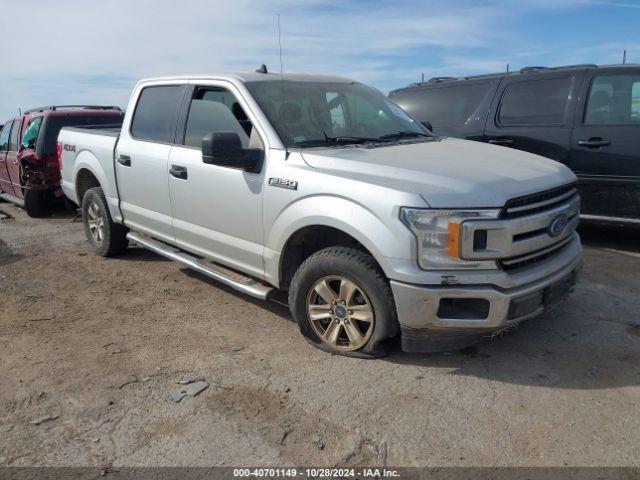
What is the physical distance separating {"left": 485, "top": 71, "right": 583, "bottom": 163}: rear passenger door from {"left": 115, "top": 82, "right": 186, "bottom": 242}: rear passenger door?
12.1 ft

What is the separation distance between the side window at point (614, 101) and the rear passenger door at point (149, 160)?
4209 mm

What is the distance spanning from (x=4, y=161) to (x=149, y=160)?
20.7ft

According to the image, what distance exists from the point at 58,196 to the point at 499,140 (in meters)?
6.85

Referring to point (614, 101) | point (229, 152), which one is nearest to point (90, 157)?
point (229, 152)

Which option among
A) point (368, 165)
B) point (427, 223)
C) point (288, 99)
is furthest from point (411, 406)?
point (288, 99)

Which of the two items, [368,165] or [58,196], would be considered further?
[58,196]

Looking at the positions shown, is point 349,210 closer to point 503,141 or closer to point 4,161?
point 503,141

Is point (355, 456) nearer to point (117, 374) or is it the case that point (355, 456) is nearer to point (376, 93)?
point (117, 374)

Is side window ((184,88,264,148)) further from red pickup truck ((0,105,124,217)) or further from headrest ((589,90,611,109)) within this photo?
red pickup truck ((0,105,124,217))

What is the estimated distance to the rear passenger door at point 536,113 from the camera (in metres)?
5.85

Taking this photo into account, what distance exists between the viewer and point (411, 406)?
303cm

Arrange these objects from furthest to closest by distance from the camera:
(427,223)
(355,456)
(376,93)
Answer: (376,93)
(427,223)
(355,456)

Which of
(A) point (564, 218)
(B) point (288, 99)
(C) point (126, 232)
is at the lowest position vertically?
(C) point (126, 232)

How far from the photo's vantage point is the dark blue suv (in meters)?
5.47
